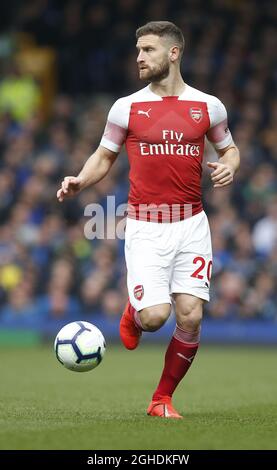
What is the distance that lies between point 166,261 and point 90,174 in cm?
81

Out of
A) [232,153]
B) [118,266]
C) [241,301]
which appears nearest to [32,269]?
[118,266]

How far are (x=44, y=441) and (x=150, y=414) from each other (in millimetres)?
1644

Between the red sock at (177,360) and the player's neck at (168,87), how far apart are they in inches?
63.1

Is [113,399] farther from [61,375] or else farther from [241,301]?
[241,301]

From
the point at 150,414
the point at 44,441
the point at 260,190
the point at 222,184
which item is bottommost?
the point at 44,441

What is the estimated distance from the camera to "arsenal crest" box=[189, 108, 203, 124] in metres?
7.86

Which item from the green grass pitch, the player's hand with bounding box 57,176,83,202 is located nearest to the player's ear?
the player's hand with bounding box 57,176,83,202

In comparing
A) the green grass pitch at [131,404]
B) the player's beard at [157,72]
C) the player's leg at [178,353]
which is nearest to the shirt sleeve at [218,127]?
the player's beard at [157,72]

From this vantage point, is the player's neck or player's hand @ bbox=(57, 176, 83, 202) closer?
player's hand @ bbox=(57, 176, 83, 202)

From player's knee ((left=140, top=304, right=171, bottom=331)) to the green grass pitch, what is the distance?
0.61m

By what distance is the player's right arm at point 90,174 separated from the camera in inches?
302

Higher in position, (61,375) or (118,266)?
(118,266)

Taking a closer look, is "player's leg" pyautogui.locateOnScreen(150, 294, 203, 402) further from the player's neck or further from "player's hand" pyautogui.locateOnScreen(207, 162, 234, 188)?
the player's neck

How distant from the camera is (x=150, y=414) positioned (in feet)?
25.8
